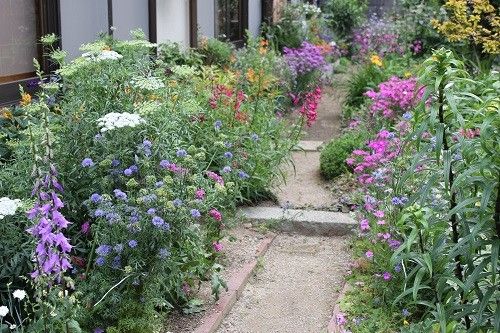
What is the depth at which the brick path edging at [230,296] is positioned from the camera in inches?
166

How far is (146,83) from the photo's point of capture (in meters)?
4.57

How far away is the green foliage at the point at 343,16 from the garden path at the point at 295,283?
10538mm

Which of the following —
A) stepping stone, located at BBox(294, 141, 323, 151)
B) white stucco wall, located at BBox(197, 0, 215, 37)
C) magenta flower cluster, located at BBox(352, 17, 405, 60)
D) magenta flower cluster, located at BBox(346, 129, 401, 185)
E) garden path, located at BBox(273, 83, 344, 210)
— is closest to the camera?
magenta flower cluster, located at BBox(346, 129, 401, 185)

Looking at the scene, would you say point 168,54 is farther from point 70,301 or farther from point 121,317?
point 70,301

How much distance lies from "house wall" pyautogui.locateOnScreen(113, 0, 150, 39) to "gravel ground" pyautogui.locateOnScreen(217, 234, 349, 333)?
8.85 ft

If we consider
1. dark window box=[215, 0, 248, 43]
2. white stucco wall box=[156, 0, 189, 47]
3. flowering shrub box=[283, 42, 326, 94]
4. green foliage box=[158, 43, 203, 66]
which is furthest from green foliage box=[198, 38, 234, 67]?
dark window box=[215, 0, 248, 43]

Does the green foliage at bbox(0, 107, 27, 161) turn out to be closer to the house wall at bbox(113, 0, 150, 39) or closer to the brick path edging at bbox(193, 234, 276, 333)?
the brick path edging at bbox(193, 234, 276, 333)

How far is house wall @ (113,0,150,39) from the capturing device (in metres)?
7.25

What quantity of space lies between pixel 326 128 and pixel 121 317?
640cm

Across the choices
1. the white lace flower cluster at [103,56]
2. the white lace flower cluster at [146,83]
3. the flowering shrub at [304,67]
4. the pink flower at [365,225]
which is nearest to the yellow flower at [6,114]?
the white lace flower cluster at [103,56]

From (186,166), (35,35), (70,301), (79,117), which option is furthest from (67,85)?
(70,301)

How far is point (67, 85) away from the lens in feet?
15.8

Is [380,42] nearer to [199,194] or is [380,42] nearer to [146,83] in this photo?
[146,83]

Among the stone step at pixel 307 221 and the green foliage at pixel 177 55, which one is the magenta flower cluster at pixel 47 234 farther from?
the green foliage at pixel 177 55
